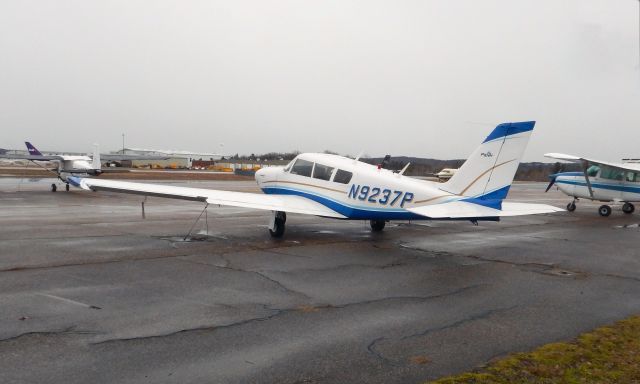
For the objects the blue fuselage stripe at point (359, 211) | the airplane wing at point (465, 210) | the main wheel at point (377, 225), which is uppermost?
the airplane wing at point (465, 210)

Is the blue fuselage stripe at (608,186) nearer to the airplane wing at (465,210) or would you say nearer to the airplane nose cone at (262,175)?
the airplane wing at (465,210)

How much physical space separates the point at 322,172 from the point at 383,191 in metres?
2.23

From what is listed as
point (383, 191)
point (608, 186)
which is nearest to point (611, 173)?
point (608, 186)

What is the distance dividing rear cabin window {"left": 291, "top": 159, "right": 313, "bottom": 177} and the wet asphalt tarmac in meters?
1.96

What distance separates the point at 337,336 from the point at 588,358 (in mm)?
2822

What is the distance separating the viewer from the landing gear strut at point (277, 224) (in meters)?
13.9

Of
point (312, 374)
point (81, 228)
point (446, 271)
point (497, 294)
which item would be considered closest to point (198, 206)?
Result: point (81, 228)

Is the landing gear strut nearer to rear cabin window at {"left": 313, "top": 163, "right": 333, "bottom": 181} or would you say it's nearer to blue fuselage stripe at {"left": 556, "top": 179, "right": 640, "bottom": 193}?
rear cabin window at {"left": 313, "top": 163, "right": 333, "bottom": 181}

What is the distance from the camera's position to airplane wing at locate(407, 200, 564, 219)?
36.7 ft

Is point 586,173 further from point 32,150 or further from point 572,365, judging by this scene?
point 32,150

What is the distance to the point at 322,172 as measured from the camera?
14164mm

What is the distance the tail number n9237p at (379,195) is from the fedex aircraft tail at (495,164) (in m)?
1.31

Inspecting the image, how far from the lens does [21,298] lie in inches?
279

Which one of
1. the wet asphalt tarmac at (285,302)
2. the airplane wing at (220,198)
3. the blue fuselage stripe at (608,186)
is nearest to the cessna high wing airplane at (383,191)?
the airplane wing at (220,198)
